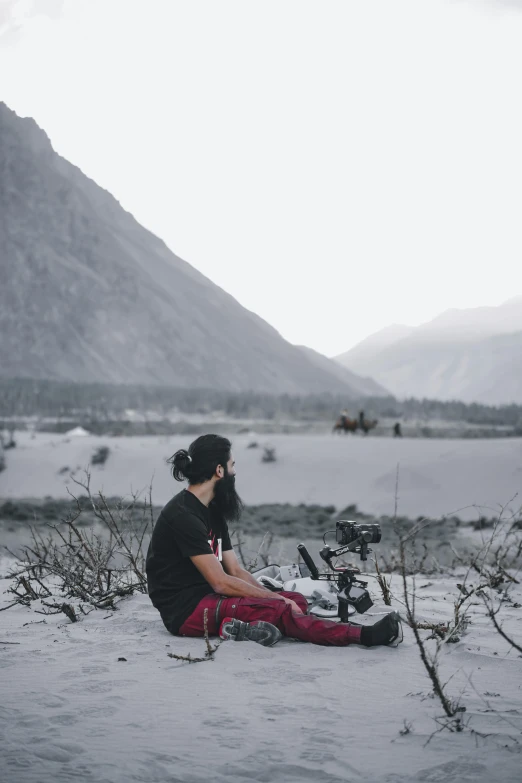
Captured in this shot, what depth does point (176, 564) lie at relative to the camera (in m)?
4.23

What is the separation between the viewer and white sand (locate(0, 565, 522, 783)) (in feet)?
8.56

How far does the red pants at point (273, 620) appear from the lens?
398 cm

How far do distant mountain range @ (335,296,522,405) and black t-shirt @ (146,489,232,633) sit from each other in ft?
307

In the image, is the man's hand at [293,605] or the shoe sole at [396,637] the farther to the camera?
the man's hand at [293,605]

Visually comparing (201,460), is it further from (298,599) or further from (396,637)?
(396,637)

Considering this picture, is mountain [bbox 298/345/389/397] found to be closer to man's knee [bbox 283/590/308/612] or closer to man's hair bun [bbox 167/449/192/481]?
man's knee [bbox 283/590/308/612]

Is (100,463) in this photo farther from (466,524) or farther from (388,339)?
(388,339)

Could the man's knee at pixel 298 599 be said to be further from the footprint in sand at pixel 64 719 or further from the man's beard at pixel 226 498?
the footprint in sand at pixel 64 719

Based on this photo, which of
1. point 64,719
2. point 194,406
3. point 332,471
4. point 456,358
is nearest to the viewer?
point 64,719

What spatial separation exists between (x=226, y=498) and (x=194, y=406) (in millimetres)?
41550

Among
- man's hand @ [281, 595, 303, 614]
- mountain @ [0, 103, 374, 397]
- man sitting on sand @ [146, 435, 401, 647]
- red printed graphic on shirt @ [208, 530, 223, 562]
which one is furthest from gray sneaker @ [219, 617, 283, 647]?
mountain @ [0, 103, 374, 397]

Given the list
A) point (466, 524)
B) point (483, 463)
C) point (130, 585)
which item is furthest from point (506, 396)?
point (130, 585)

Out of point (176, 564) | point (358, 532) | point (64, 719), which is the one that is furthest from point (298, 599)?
point (64, 719)

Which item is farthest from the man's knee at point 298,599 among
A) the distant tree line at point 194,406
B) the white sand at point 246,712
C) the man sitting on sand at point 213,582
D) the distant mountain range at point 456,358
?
the distant mountain range at point 456,358
